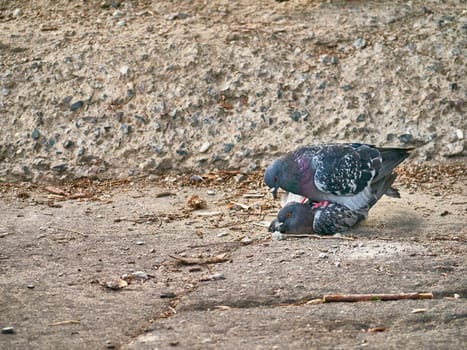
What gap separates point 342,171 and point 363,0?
11.4 feet

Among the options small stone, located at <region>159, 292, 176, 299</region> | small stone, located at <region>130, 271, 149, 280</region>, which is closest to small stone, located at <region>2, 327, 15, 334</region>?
small stone, located at <region>159, 292, 176, 299</region>

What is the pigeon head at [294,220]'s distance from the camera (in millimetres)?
7547

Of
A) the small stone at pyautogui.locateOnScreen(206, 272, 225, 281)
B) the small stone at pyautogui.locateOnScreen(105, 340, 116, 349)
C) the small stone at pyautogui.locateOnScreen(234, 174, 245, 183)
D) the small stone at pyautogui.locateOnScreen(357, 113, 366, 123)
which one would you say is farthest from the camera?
the small stone at pyautogui.locateOnScreen(357, 113, 366, 123)

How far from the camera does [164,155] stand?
9.44 metres

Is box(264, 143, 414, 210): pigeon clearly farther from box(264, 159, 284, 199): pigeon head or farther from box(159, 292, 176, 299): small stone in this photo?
box(159, 292, 176, 299): small stone

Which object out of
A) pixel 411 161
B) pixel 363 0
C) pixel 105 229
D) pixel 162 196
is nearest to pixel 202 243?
pixel 105 229

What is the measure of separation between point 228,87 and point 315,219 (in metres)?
2.67

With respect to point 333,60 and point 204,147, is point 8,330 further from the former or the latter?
point 333,60

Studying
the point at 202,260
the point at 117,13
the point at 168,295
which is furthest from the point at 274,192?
the point at 117,13

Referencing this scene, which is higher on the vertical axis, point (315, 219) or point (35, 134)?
point (35, 134)

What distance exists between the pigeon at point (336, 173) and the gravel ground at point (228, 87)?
1434 millimetres

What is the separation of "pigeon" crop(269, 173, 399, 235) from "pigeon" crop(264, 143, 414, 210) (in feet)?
0.41

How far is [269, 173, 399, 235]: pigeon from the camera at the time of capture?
7.52 meters

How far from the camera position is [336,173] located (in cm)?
774
